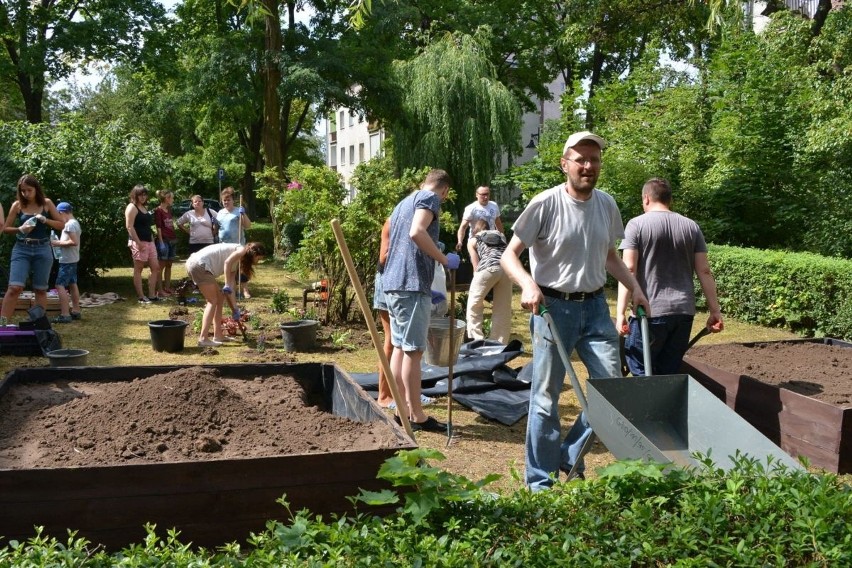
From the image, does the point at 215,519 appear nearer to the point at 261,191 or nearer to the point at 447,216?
the point at 447,216

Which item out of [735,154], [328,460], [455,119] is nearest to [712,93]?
[735,154]

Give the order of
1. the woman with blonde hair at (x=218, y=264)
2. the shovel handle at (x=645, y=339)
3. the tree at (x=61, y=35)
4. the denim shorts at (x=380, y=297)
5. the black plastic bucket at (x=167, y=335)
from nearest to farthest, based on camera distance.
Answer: the shovel handle at (x=645, y=339) < the denim shorts at (x=380, y=297) < the woman with blonde hair at (x=218, y=264) < the black plastic bucket at (x=167, y=335) < the tree at (x=61, y=35)

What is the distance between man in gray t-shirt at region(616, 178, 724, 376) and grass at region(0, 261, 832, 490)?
857 millimetres

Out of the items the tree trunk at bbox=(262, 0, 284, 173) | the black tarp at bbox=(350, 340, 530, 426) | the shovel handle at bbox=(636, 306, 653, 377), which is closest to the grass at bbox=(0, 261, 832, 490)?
the black tarp at bbox=(350, 340, 530, 426)

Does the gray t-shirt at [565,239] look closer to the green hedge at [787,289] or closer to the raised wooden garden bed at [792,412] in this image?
the raised wooden garden bed at [792,412]

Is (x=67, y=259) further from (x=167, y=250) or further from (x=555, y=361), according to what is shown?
(x=555, y=361)

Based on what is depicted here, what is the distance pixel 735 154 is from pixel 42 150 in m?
12.0

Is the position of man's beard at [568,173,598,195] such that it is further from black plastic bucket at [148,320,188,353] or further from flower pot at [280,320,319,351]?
black plastic bucket at [148,320,188,353]

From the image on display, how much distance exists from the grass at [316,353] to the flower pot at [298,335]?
0.14m

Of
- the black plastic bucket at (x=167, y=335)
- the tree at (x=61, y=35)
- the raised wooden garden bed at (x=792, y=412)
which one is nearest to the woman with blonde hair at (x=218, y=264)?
the black plastic bucket at (x=167, y=335)

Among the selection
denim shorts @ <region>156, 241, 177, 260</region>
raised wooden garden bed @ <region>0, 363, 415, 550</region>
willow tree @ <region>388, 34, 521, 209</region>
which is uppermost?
willow tree @ <region>388, 34, 521, 209</region>

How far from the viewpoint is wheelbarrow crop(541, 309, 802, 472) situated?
150 inches

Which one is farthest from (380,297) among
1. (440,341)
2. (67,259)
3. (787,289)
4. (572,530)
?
(787,289)

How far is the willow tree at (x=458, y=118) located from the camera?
21344mm
